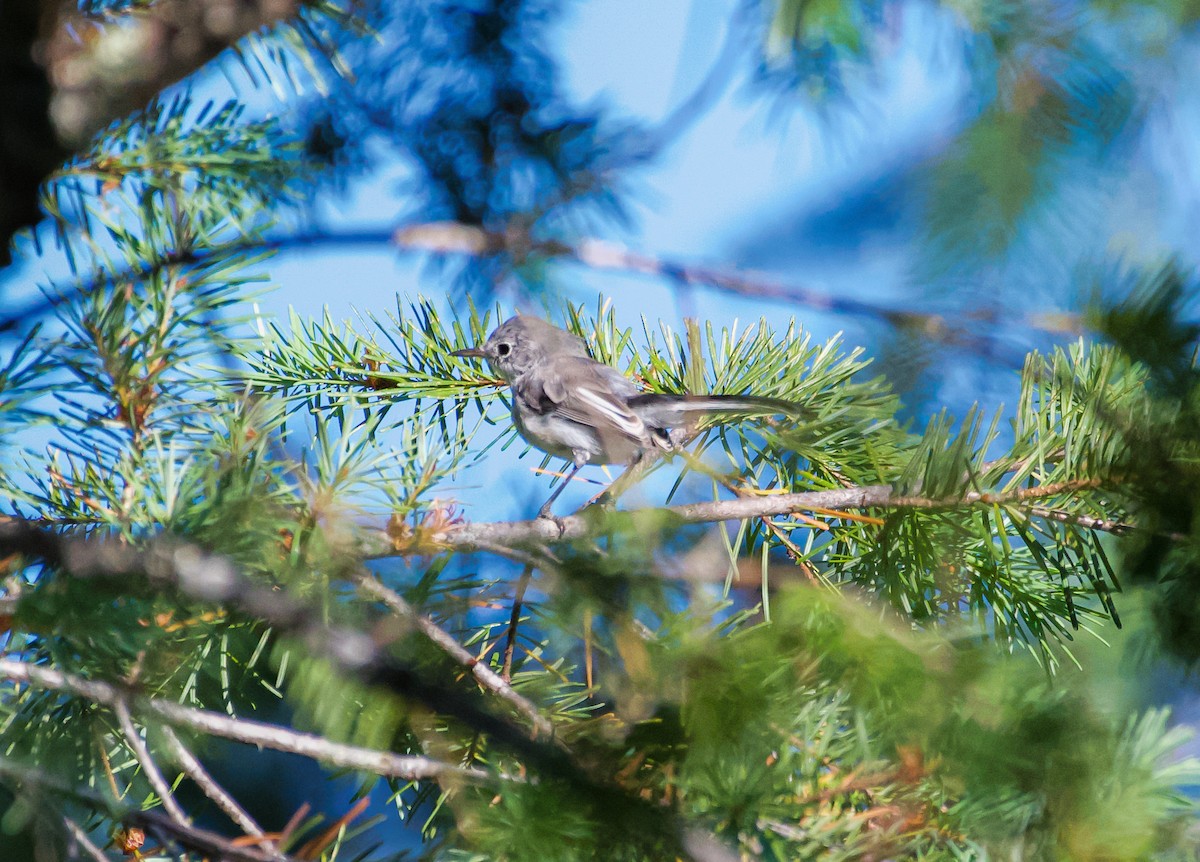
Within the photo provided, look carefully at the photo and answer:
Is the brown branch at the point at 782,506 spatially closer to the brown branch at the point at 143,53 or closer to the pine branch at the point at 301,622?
the pine branch at the point at 301,622

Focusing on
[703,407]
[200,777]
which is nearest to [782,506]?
[703,407]

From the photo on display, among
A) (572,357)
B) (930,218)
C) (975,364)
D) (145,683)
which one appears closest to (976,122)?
(930,218)

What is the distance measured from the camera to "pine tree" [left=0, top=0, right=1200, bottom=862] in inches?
30.7

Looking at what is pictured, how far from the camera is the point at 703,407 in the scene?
1.54 metres

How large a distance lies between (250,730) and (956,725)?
2.22 ft

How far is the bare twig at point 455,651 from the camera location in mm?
859

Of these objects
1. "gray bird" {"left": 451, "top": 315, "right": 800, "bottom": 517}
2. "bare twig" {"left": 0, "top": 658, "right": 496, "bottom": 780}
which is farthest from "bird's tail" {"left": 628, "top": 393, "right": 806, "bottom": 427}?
"bare twig" {"left": 0, "top": 658, "right": 496, "bottom": 780}

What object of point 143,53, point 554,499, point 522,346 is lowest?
point 554,499

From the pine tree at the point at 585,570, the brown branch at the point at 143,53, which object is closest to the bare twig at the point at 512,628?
the pine tree at the point at 585,570

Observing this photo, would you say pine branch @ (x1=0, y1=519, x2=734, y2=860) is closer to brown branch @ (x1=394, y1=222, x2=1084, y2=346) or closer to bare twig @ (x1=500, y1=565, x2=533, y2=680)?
bare twig @ (x1=500, y1=565, x2=533, y2=680)

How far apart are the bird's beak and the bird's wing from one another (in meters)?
0.12

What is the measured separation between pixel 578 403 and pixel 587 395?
1.9 inches

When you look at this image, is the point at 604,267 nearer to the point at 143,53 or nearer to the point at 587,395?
the point at 587,395

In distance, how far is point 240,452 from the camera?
99 cm
